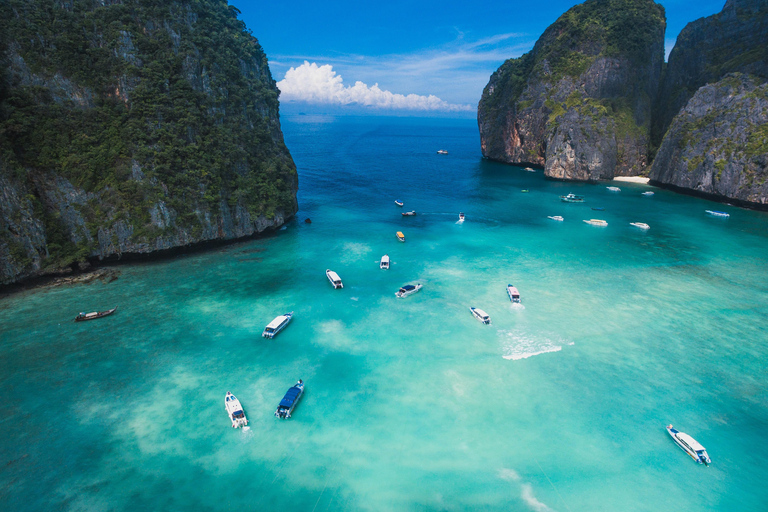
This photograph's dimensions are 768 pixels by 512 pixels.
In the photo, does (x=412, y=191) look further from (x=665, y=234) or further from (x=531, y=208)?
(x=665, y=234)

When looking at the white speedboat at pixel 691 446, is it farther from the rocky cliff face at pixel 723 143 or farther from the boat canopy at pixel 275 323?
the rocky cliff face at pixel 723 143

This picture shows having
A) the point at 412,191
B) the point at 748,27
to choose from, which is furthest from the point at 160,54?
the point at 748,27

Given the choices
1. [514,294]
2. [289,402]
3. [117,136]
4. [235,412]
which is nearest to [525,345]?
[514,294]

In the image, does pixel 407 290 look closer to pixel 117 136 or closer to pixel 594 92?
pixel 117 136

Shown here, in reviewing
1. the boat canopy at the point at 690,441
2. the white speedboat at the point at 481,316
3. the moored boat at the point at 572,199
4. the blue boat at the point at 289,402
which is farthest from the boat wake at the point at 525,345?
the moored boat at the point at 572,199

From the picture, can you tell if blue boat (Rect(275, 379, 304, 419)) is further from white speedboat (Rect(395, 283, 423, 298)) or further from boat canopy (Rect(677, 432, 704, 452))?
boat canopy (Rect(677, 432, 704, 452))
